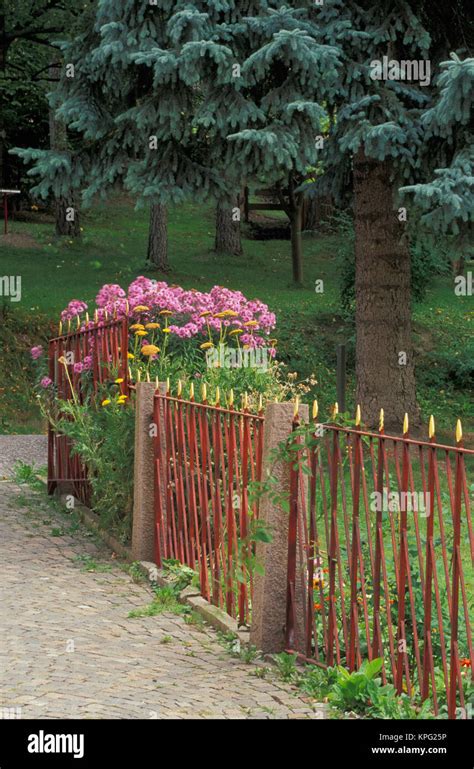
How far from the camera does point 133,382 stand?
1004 cm

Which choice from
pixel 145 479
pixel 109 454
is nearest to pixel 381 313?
pixel 109 454

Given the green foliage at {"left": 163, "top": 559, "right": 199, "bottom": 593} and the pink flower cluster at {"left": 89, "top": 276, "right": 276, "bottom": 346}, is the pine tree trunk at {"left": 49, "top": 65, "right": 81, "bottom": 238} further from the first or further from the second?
the green foliage at {"left": 163, "top": 559, "right": 199, "bottom": 593}

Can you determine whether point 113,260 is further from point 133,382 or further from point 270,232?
point 133,382

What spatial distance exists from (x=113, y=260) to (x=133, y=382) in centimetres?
2061

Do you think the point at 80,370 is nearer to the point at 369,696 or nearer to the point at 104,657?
the point at 104,657

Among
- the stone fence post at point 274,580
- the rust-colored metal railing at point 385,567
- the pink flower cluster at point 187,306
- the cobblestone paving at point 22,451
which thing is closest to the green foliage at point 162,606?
the rust-colored metal railing at point 385,567

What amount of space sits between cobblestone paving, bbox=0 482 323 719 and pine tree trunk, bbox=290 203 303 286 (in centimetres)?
1840

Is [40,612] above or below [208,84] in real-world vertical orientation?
below

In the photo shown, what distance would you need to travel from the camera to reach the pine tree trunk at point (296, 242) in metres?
26.9

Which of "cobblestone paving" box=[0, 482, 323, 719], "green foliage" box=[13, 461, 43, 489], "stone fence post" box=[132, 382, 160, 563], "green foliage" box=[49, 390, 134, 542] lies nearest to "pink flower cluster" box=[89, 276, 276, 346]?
"green foliage" box=[49, 390, 134, 542]

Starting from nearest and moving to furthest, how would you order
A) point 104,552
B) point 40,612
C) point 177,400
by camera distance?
point 40,612 < point 177,400 < point 104,552

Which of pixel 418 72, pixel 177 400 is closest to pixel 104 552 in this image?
pixel 177 400

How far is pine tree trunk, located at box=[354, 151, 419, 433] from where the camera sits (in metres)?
15.9

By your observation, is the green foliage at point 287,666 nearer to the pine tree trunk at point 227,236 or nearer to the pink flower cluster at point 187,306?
the pink flower cluster at point 187,306
